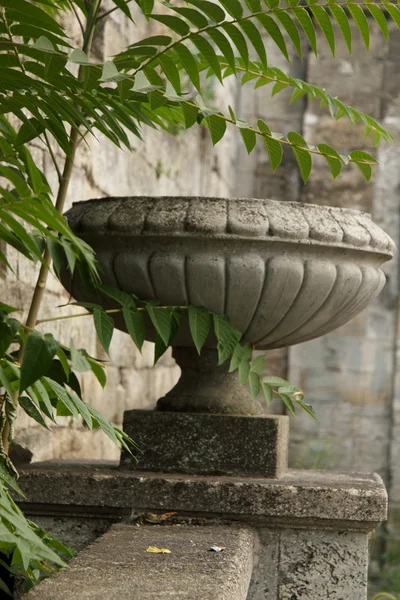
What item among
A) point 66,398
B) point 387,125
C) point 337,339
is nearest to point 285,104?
point 387,125

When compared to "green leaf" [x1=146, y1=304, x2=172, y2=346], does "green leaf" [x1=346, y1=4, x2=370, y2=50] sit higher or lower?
higher

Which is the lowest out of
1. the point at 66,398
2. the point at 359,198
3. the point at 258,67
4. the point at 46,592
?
the point at 46,592

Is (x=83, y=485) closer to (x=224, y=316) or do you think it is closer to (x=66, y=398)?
(x=224, y=316)

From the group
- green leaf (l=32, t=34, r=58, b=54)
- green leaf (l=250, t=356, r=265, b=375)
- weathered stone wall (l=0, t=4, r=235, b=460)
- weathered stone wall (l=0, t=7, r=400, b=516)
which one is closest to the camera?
green leaf (l=32, t=34, r=58, b=54)

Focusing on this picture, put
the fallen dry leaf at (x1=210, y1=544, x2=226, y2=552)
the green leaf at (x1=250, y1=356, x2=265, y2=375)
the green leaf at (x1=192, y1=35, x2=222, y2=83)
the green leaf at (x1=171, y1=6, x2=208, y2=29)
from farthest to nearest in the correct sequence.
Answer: the green leaf at (x1=250, y1=356, x2=265, y2=375), the fallen dry leaf at (x1=210, y1=544, x2=226, y2=552), the green leaf at (x1=192, y1=35, x2=222, y2=83), the green leaf at (x1=171, y1=6, x2=208, y2=29)

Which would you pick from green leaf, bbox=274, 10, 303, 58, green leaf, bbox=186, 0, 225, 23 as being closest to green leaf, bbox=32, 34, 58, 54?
green leaf, bbox=186, 0, 225, 23

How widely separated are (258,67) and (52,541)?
133 cm

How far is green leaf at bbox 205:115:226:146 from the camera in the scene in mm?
1921

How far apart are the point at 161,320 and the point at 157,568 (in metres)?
0.68

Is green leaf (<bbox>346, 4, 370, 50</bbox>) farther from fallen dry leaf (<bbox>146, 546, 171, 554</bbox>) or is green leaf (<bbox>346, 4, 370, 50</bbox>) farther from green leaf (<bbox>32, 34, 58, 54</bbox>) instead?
fallen dry leaf (<bbox>146, 546, 171, 554</bbox>)

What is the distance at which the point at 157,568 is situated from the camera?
1.74 metres

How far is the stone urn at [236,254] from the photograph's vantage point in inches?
94.0

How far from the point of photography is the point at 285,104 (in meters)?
7.91

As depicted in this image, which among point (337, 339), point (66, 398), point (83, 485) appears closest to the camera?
point (66, 398)
